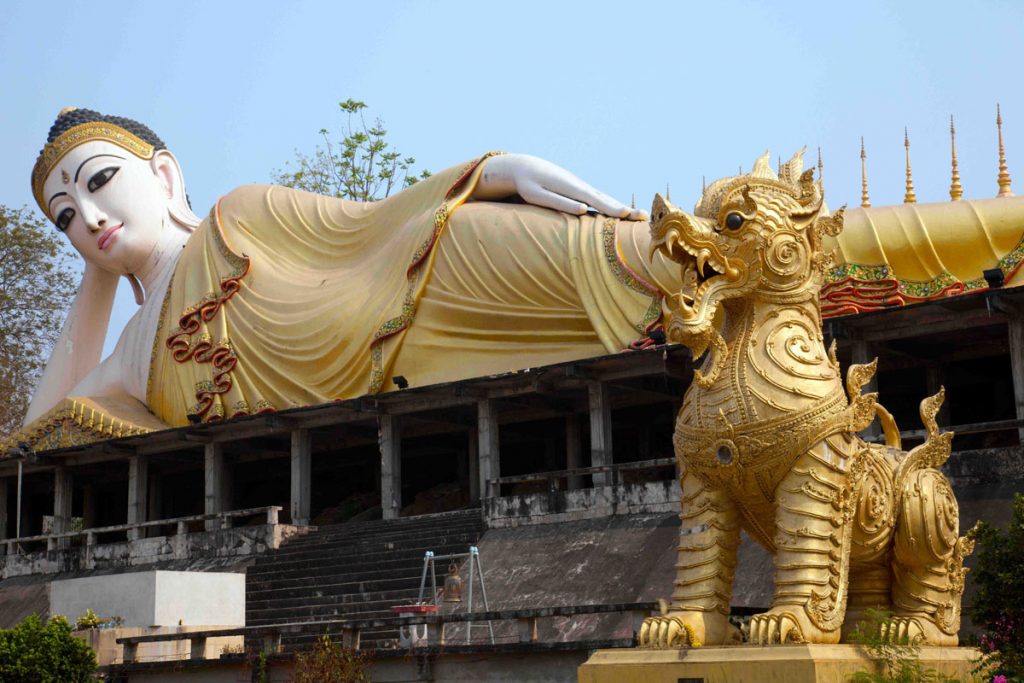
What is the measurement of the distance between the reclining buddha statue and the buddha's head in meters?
0.03

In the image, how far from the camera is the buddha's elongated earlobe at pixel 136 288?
28281mm

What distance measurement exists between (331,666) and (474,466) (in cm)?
1085

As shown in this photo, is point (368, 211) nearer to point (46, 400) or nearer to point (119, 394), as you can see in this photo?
point (119, 394)

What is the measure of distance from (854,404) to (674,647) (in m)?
1.59

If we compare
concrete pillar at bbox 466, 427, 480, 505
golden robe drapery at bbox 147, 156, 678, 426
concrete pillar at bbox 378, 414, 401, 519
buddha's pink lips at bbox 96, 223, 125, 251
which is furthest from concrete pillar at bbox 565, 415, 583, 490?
buddha's pink lips at bbox 96, 223, 125, 251

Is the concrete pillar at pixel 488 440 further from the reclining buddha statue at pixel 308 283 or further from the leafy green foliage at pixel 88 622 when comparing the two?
the leafy green foliage at pixel 88 622

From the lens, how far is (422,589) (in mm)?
16156

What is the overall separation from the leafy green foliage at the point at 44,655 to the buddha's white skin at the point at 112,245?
12.7 metres

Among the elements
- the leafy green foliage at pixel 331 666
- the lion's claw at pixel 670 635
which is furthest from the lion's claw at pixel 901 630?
the leafy green foliage at pixel 331 666

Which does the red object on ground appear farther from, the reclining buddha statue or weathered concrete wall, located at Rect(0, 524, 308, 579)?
the reclining buddha statue

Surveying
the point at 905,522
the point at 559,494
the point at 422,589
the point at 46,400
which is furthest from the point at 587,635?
the point at 46,400

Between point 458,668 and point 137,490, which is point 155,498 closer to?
point 137,490

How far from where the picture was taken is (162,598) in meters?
16.2

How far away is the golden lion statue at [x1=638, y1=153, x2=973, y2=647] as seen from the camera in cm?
777
